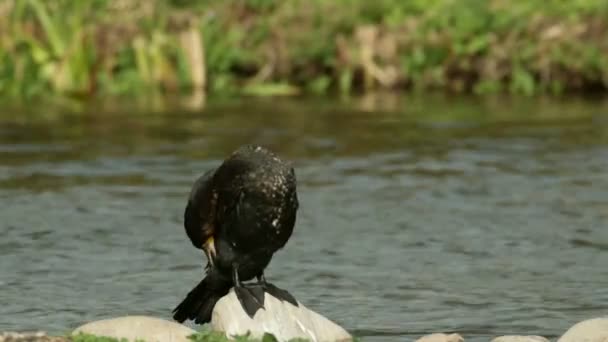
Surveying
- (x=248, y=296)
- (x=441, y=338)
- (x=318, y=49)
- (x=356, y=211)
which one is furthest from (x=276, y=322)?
(x=318, y=49)

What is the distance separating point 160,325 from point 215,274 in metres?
0.61

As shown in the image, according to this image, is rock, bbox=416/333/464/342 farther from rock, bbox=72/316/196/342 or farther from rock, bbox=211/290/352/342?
rock, bbox=72/316/196/342

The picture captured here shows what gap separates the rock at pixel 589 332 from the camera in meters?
7.27

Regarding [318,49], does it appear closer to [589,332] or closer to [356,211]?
[356,211]

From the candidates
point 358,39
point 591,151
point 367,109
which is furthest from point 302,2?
point 591,151

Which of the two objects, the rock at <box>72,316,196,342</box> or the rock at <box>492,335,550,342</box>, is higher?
the rock at <box>72,316,196,342</box>

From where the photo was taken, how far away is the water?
8.84 meters

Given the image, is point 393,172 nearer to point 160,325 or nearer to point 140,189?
point 140,189

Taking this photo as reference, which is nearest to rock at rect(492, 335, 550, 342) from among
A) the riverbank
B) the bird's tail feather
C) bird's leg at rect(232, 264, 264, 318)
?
the riverbank

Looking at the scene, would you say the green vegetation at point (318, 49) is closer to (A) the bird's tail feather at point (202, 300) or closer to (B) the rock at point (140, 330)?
(A) the bird's tail feather at point (202, 300)

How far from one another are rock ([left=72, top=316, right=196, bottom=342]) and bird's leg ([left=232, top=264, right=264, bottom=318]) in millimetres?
330

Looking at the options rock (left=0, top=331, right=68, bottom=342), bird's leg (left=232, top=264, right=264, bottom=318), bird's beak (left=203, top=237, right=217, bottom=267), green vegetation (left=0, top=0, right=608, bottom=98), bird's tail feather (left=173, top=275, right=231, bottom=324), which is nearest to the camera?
rock (left=0, top=331, right=68, bottom=342)

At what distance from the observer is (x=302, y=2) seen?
19.7m

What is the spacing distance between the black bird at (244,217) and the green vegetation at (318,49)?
33.7ft
